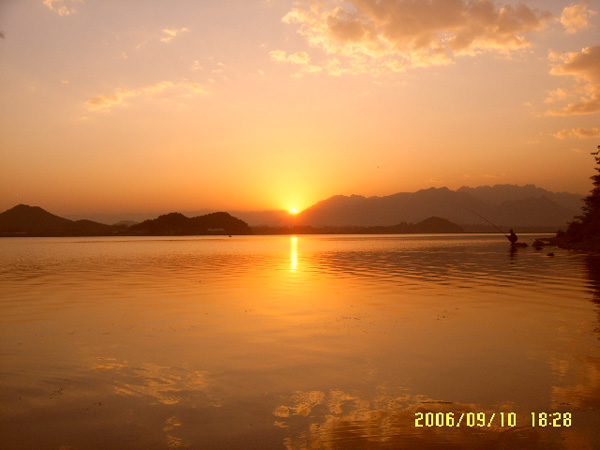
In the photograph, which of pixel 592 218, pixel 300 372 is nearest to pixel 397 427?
pixel 300 372

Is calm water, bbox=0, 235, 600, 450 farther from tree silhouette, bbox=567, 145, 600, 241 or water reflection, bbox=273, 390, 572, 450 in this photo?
tree silhouette, bbox=567, 145, 600, 241

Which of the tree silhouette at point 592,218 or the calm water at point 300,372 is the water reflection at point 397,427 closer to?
the calm water at point 300,372

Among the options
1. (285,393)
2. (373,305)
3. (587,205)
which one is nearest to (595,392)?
(285,393)

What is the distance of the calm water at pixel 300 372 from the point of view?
7.62m

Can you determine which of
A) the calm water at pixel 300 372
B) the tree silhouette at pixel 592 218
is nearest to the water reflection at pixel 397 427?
the calm water at pixel 300 372

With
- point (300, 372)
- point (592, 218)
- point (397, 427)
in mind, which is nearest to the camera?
point (397, 427)

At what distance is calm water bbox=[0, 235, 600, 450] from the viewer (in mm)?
7625

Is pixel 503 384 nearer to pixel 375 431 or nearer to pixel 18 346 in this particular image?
pixel 375 431

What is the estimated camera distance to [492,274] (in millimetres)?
35469

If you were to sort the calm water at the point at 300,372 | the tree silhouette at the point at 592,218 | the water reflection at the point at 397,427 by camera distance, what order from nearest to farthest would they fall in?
the water reflection at the point at 397,427 < the calm water at the point at 300,372 < the tree silhouette at the point at 592,218

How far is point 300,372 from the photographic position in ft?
36.1

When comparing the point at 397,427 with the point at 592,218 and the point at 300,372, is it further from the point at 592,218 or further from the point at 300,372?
the point at 592,218

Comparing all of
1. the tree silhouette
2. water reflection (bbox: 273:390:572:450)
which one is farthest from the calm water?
the tree silhouette

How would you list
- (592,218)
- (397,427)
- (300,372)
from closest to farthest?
(397,427) < (300,372) < (592,218)
